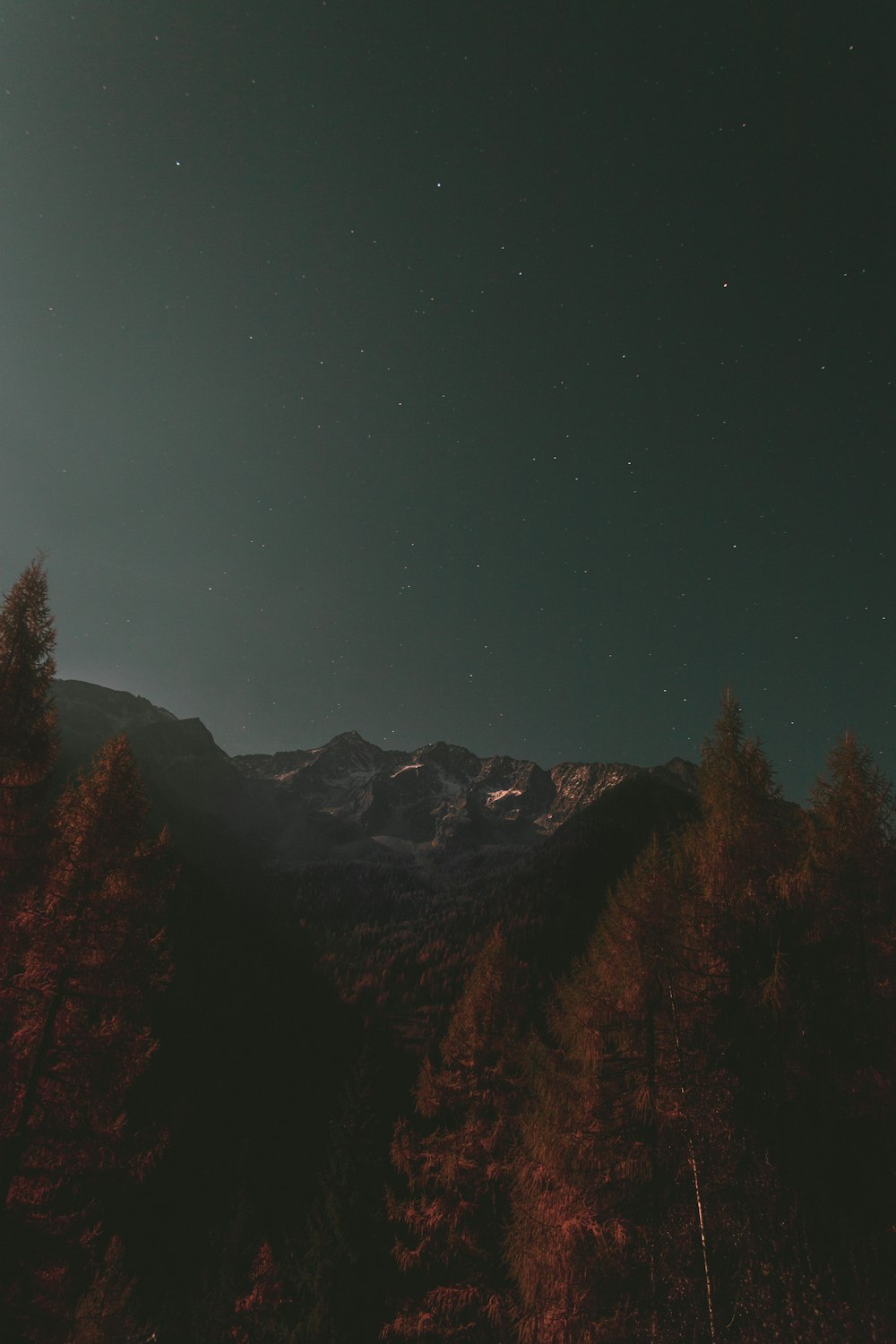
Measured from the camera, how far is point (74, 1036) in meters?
9.10

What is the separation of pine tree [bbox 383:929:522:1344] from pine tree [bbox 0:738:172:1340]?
718cm

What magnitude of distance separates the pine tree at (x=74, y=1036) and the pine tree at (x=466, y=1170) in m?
7.18

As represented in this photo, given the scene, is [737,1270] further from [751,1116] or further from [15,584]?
[15,584]

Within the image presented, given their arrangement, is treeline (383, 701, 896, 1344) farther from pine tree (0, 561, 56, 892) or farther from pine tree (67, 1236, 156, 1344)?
pine tree (67, 1236, 156, 1344)

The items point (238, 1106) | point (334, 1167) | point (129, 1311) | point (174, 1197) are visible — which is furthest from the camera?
point (238, 1106)

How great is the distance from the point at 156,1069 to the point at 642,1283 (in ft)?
256

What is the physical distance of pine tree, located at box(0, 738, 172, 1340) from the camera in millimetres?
8688

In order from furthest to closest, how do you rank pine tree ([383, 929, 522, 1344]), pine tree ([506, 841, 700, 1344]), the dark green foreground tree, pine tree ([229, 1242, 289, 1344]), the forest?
pine tree ([229, 1242, 289, 1344]) < pine tree ([383, 929, 522, 1344]) < the dark green foreground tree < pine tree ([506, 841, 700, 1344]) < the forest

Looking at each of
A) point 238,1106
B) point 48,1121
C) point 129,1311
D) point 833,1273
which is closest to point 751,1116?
point 833,1273

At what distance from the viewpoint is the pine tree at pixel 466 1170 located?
11.5 meters

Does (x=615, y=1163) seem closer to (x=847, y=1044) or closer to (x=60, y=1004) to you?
(x=847, y=1044)

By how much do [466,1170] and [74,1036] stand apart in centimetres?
964

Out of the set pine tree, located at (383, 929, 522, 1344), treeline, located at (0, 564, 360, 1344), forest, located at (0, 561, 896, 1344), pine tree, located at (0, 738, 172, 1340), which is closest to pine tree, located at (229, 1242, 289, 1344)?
treeline, located at (0, 564, 360, 1344)

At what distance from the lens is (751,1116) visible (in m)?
8.00
